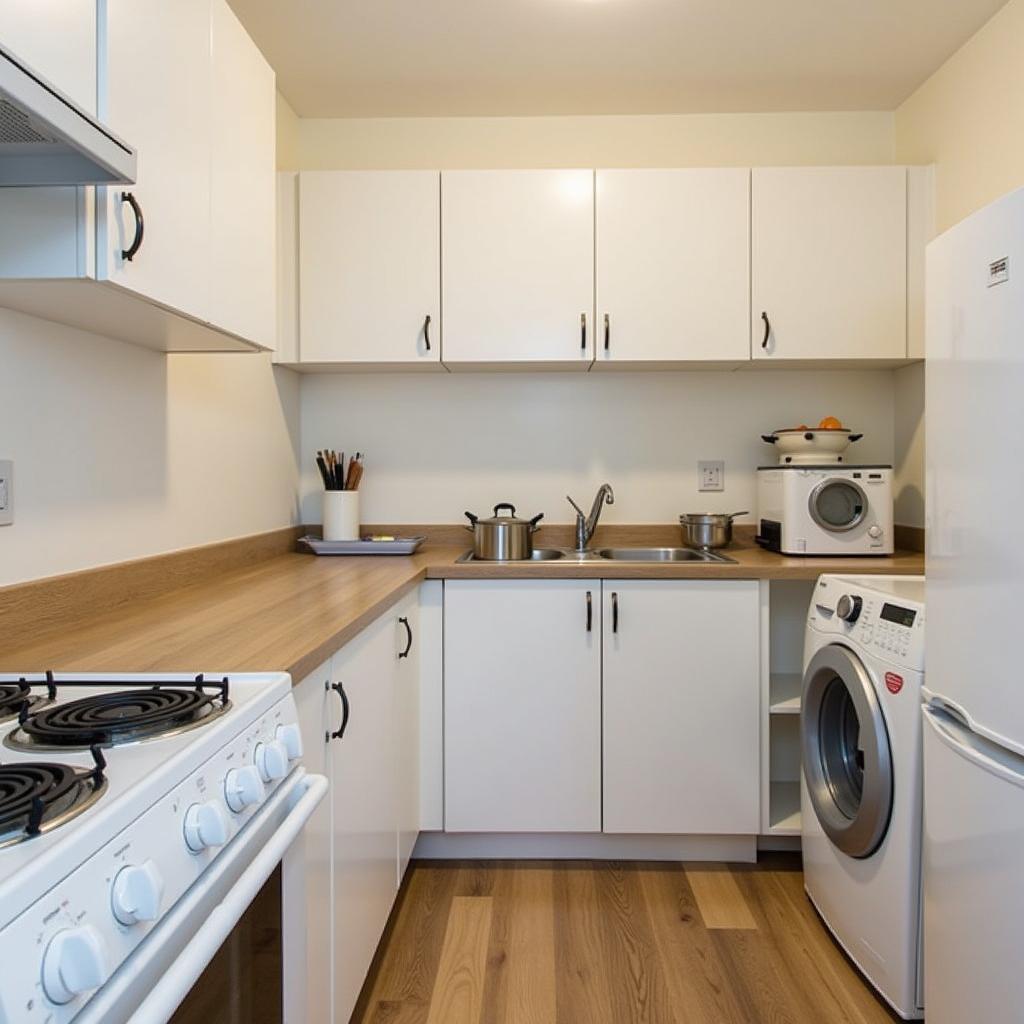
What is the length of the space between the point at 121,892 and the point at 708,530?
7.12 ft

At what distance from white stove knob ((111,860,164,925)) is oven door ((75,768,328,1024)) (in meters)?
0.05

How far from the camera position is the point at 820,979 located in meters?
1.70

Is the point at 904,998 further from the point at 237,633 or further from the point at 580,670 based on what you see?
the point at 237,633

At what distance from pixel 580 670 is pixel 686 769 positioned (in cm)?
42

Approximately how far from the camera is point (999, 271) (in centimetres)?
111

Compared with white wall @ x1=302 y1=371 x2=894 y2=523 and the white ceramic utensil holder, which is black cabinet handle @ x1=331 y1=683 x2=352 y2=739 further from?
white wall @ x1=302 y1=371 x2=894 y2=523

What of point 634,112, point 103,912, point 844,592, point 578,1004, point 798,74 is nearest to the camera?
point 103,912

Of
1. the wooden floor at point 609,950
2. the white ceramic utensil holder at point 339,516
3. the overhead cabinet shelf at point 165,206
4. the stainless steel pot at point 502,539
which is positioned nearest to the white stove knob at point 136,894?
the overhead cabinet shelf at point 165,206

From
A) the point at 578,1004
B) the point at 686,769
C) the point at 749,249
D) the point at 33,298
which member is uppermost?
the point at 749,249

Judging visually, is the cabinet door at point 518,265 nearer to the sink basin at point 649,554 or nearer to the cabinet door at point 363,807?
the sink basin at point 649,554

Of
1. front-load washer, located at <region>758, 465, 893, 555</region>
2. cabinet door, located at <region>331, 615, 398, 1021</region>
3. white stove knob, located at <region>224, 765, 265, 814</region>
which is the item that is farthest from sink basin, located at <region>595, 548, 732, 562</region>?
white stove knob, located at <region>224, 765, 265, 814</region>

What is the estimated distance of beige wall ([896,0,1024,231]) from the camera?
6.47 ft

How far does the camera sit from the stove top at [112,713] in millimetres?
780

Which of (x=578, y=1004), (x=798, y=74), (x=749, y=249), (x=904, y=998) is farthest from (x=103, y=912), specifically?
(x=798, y=74)
